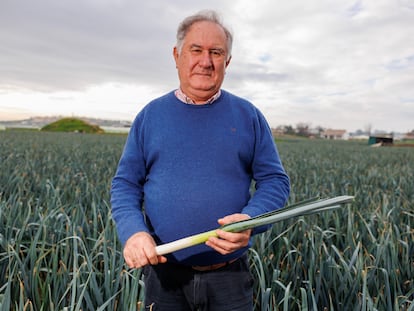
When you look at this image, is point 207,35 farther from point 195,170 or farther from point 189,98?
point 195,170

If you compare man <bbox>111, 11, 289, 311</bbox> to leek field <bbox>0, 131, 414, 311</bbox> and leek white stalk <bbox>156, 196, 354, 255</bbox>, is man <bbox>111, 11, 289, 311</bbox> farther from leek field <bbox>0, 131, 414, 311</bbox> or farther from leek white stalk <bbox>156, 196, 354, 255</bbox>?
leek white stalk <bbox>156, 196, 354, 255</bbox>

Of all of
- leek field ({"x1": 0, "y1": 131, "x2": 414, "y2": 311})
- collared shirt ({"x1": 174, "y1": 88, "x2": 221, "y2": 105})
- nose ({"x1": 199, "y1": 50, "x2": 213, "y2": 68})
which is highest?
nose ({"x1": 199, "y1": 50, "x2": 213, "y2": 68})

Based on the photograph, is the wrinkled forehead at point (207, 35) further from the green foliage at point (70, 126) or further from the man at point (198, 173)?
the green foliage at point (70, 126)

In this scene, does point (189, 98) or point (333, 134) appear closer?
point (189, 98)

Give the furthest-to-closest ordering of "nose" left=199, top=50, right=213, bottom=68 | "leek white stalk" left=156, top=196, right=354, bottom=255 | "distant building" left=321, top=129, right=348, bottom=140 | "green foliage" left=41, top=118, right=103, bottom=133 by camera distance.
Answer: "distant building" left=321, top=129, right=348, bottom=140
"green foliage" left=41, top=118, right=103, bottom=133
"nose" left=199, top=50, right=213, bottom=68
"leek white stalk" left=156, top=196, right=354, bottom=255

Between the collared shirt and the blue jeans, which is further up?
the collared shirt

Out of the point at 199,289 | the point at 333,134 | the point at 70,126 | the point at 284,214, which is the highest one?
the point at 333,134

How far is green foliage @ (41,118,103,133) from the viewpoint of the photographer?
217 ft

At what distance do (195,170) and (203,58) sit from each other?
389 millimetres

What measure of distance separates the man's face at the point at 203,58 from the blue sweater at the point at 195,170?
83 mm

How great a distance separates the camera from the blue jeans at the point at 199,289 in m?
1.23

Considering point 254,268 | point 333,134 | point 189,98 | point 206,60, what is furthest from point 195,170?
point 333,134

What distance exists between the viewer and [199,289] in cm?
122

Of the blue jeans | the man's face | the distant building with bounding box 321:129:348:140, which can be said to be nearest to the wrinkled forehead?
the man's face
